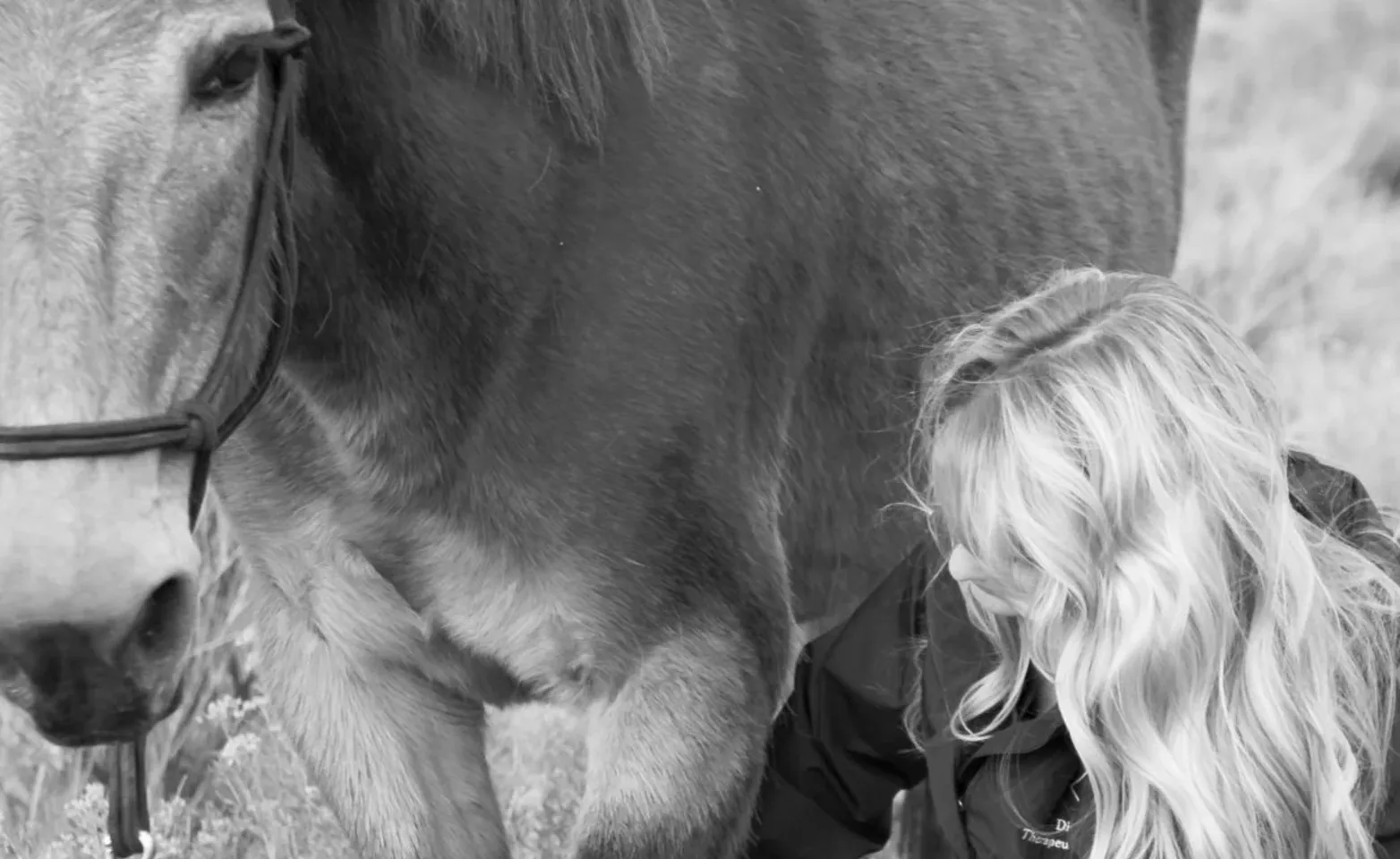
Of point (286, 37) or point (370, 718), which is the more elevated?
point (286, 37)

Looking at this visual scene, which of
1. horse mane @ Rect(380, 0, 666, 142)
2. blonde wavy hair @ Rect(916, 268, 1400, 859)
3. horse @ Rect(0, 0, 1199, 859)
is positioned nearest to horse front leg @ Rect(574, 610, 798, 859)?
horse @ Rect(0, 0, 1199, 859)

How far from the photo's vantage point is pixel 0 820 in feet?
9.45

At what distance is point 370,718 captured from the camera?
2402mm

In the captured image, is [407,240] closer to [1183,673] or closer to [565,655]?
[565,655]

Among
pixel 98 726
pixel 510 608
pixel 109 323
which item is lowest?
pixel 510 608

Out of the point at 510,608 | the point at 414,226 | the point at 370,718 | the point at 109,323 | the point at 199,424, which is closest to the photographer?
the point at 109,323

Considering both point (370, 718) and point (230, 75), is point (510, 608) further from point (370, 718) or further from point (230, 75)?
point (230, 75)

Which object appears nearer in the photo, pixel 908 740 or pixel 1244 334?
pixel 908 740

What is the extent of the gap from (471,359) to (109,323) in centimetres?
64

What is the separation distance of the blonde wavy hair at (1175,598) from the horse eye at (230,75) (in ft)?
2.78

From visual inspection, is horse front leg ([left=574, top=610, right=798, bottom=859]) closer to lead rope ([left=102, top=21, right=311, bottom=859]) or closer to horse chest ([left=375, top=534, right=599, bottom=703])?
horse chest ([left=375, top=534, right=599, bottom=703])

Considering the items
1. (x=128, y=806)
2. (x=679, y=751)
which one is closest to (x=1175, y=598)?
(x=679, y=751)

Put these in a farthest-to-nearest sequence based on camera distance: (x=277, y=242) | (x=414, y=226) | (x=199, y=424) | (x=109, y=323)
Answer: (x=414, y=226) < (x=277, y=242) < (x=199, y=424) < (x=109, y=323)

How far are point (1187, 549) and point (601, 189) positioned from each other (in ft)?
2.70
